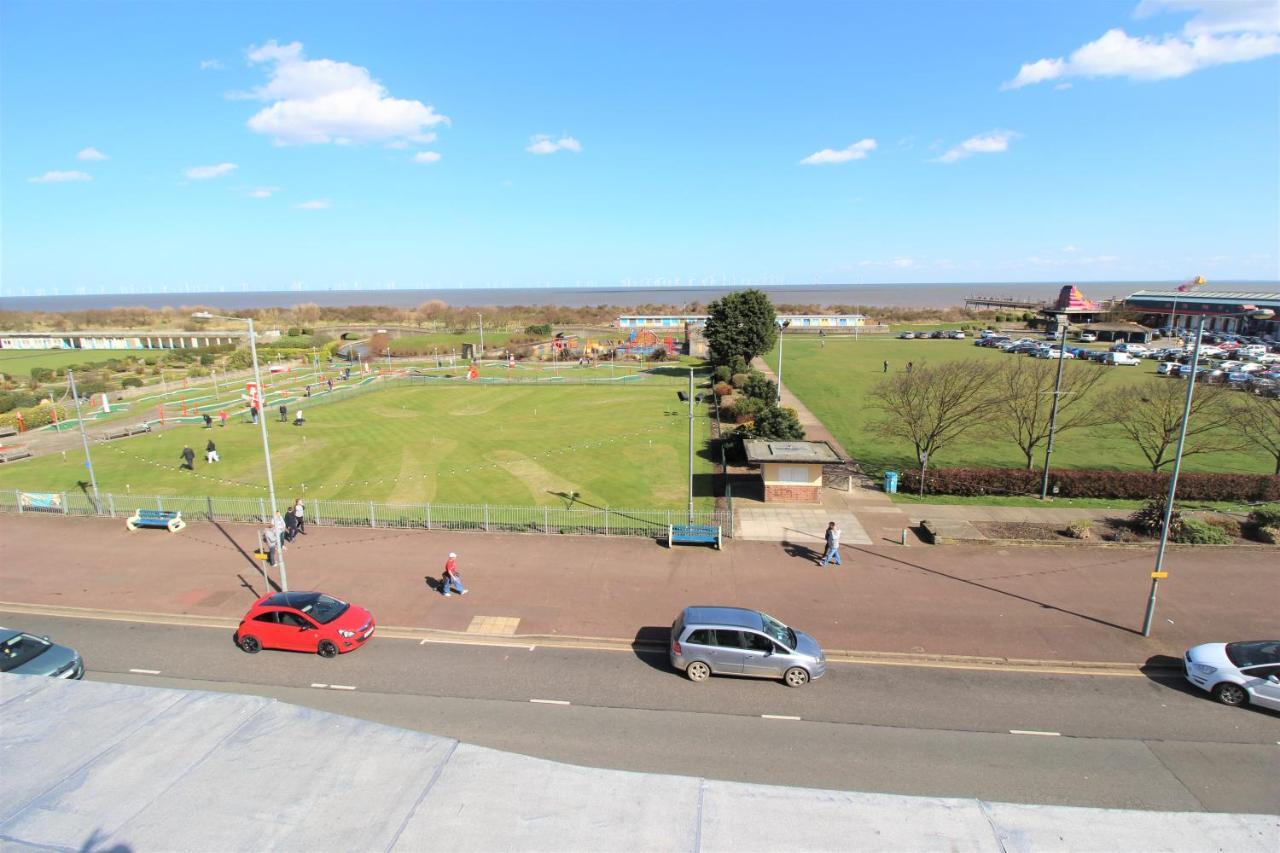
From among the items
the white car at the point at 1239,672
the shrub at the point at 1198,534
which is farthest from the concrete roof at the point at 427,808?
the shrub at the point at 1198,534

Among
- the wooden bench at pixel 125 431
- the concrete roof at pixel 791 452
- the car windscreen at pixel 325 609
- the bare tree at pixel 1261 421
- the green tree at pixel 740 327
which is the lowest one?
the wooden bench at pixel 125 431

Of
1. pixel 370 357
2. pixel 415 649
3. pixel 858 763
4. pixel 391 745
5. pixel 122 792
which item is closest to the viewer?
pixel 122 792

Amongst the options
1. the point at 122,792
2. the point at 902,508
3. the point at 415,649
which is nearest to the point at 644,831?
the point at 122,792

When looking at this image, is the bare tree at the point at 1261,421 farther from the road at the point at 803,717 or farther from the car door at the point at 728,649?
the car door at the point at 728,649

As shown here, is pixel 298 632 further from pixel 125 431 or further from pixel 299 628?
pixel 125 431

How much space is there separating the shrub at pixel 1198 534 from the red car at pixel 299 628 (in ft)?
88.6

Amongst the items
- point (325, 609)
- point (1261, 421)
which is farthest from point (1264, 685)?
point (325, 609)

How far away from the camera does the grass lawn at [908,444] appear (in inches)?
1320

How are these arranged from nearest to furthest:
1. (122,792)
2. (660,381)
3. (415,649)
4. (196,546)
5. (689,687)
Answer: (122,792), (689,687), (415,649), (196,546), (660,381)

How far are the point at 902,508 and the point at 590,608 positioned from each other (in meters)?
15.4

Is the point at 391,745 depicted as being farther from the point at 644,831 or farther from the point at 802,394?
the point at 802,394

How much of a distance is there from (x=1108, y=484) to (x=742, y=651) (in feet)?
72.8

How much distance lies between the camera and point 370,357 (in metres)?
86.2

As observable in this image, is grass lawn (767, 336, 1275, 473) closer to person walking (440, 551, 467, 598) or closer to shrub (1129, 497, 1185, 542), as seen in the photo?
shrub (1129, 497, 1185, 542)
